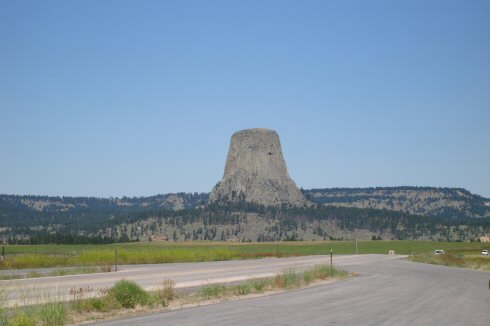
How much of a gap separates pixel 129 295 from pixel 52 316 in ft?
14.6

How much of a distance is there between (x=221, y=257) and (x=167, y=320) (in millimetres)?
47214

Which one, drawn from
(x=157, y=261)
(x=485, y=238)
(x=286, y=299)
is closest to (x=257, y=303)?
(x=286, y=299)

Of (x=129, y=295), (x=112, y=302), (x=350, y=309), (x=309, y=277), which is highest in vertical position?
(x=129, y=295)

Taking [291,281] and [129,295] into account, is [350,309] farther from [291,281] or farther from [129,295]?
[291,281]

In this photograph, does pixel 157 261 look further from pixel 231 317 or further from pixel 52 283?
pixel 231 317

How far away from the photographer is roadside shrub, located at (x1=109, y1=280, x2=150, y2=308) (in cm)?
2002

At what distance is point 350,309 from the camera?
65.3ft

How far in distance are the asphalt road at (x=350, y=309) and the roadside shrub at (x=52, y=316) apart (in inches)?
46.8

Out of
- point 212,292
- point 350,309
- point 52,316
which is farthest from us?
point 212,292

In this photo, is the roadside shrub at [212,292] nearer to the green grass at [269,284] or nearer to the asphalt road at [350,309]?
the green grass at [269,284]

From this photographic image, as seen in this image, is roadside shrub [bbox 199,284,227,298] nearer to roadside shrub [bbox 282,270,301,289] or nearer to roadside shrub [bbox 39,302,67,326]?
roadside shrub [bbox 282,270,301,289]

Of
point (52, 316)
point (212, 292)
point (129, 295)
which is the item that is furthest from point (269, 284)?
point (52, 316)

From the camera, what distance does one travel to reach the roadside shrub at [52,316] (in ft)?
51.9

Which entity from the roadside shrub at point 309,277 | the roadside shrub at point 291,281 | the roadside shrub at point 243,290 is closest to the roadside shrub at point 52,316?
the roadside shrub at point 243,290
